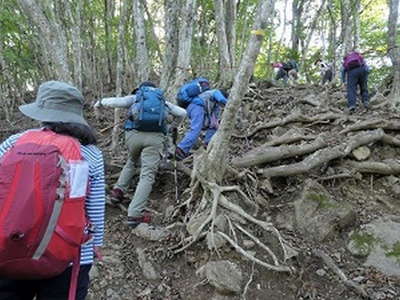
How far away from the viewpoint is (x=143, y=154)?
5508 mm

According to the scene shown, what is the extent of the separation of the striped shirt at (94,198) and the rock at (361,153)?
15.9 ft

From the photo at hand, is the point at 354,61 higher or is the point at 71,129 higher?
the point at 354,61

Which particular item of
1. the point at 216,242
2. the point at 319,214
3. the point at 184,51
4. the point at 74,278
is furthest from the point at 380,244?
the point at 184,51

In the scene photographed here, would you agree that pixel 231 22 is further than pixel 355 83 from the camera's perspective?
Yes

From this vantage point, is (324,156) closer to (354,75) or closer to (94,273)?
(94,273)

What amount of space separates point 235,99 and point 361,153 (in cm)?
250

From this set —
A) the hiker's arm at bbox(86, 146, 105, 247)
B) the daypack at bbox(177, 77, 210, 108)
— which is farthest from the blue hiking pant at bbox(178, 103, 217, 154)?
→ the hiker's arm at bbox(86, 146, 105, 247)

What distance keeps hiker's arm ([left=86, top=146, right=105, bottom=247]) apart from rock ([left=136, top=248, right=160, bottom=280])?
7.37 ft

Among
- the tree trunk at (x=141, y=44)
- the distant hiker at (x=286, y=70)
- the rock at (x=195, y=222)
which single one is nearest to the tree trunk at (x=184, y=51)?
the tree trunk at (x=141, y=44)

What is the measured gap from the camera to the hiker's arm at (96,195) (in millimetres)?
2401

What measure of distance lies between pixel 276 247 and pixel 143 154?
6.89ft

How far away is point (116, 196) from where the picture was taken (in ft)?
19.5

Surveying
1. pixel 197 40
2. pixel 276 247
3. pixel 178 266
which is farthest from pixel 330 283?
pixel 197 40

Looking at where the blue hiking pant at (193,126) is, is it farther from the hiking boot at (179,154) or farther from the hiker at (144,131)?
the hiker at (144,131)
